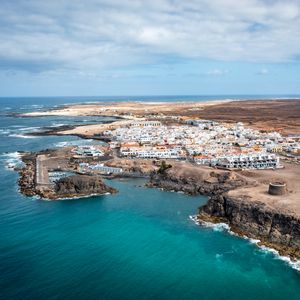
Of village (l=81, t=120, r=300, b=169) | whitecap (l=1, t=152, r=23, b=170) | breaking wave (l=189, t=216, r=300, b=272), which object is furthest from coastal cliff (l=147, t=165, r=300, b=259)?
whitecap (l=1, t=152, r=23, b=170)

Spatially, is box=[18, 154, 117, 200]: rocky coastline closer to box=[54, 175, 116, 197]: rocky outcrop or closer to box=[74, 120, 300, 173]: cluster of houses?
box=[54, 175, 116, 197]: rocky outcrop

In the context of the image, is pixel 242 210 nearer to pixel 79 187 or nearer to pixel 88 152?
pixel 79 187

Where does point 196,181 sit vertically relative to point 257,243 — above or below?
above

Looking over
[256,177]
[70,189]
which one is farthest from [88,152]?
[256,177]

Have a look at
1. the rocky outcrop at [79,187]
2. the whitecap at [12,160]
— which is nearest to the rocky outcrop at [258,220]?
the rocky outcrop at [79,187]

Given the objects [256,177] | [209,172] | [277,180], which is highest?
[209,172]

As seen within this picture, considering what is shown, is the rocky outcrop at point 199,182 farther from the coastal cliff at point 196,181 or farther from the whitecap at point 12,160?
the whitecap at point 12,160
